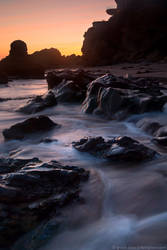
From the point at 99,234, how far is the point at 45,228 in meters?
0.32

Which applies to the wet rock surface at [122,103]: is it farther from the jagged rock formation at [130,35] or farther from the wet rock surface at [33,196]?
the jagged rock formation at [130,35]

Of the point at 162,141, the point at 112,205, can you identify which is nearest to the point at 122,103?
the point at 162,141

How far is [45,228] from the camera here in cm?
149

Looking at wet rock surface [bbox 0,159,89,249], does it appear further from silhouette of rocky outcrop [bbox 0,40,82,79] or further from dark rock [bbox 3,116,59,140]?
silhouette of rocky outcrop [bbox 0,40,82,79]

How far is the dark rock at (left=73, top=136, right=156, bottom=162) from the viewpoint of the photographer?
7.97ft

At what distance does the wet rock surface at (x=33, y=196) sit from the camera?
4.86ft

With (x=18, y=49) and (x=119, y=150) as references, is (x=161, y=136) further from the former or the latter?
(x=18, y=49)

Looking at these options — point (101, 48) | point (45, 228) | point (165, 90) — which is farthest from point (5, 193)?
point (101, 48)

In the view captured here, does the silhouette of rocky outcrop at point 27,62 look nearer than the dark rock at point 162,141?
No

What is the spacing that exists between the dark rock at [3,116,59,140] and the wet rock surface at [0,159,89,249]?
1.78 m

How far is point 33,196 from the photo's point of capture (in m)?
1.67

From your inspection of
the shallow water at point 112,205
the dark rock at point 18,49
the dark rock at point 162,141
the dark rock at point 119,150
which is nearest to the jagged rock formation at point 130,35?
the dark rock at point 18,49

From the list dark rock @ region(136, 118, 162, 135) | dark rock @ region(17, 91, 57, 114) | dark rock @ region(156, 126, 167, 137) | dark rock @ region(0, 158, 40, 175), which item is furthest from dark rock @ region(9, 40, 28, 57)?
dark rock @ region(0, 158, 40, 175)

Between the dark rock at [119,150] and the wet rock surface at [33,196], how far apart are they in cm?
51
